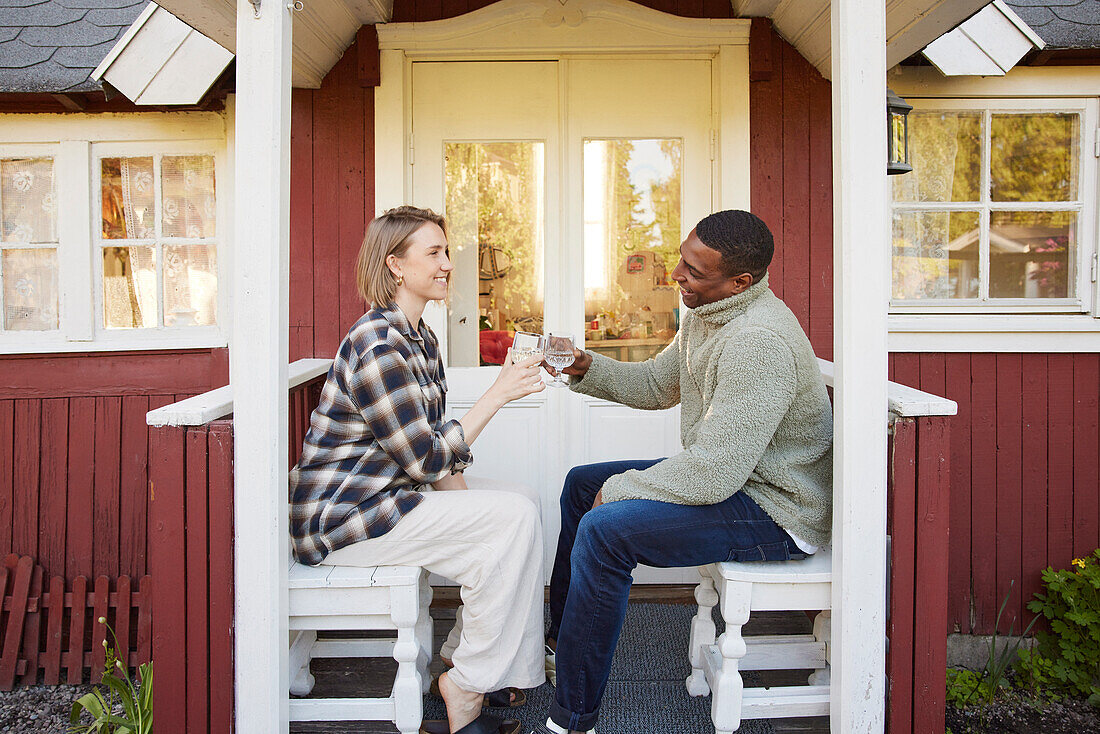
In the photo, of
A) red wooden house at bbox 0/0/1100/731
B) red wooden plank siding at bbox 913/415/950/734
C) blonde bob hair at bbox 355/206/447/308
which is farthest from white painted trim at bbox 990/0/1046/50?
blonde bob hair at bbox 355/206/447/308

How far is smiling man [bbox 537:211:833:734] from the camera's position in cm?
218

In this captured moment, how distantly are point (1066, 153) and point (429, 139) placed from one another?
2887 mm

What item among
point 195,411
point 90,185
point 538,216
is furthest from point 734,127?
point 90,185

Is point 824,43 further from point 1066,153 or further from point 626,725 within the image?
point 626,725

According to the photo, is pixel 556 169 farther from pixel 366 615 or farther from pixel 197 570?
pixel 197 570

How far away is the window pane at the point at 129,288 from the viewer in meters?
3.74

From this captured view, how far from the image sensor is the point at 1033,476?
3.57 m

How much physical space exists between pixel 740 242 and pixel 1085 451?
92.7 inches

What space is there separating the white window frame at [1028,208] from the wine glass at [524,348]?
1.92m

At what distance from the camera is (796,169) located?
353 centimetres

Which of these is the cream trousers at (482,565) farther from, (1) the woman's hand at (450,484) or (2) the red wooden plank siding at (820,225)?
(2) the red wooden plank siding at (820,225)

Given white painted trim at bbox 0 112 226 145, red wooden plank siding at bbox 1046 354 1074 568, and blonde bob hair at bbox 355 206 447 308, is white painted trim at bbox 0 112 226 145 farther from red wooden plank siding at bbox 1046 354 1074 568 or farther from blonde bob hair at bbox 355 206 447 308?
red wooden plank siding at bbox 1046 354 1074 568

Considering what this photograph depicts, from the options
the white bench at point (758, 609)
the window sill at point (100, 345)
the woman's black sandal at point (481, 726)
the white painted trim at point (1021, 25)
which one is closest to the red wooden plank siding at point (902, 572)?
the white bench at point (758, 609)

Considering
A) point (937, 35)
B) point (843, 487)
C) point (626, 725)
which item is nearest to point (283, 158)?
point (843, 487)
